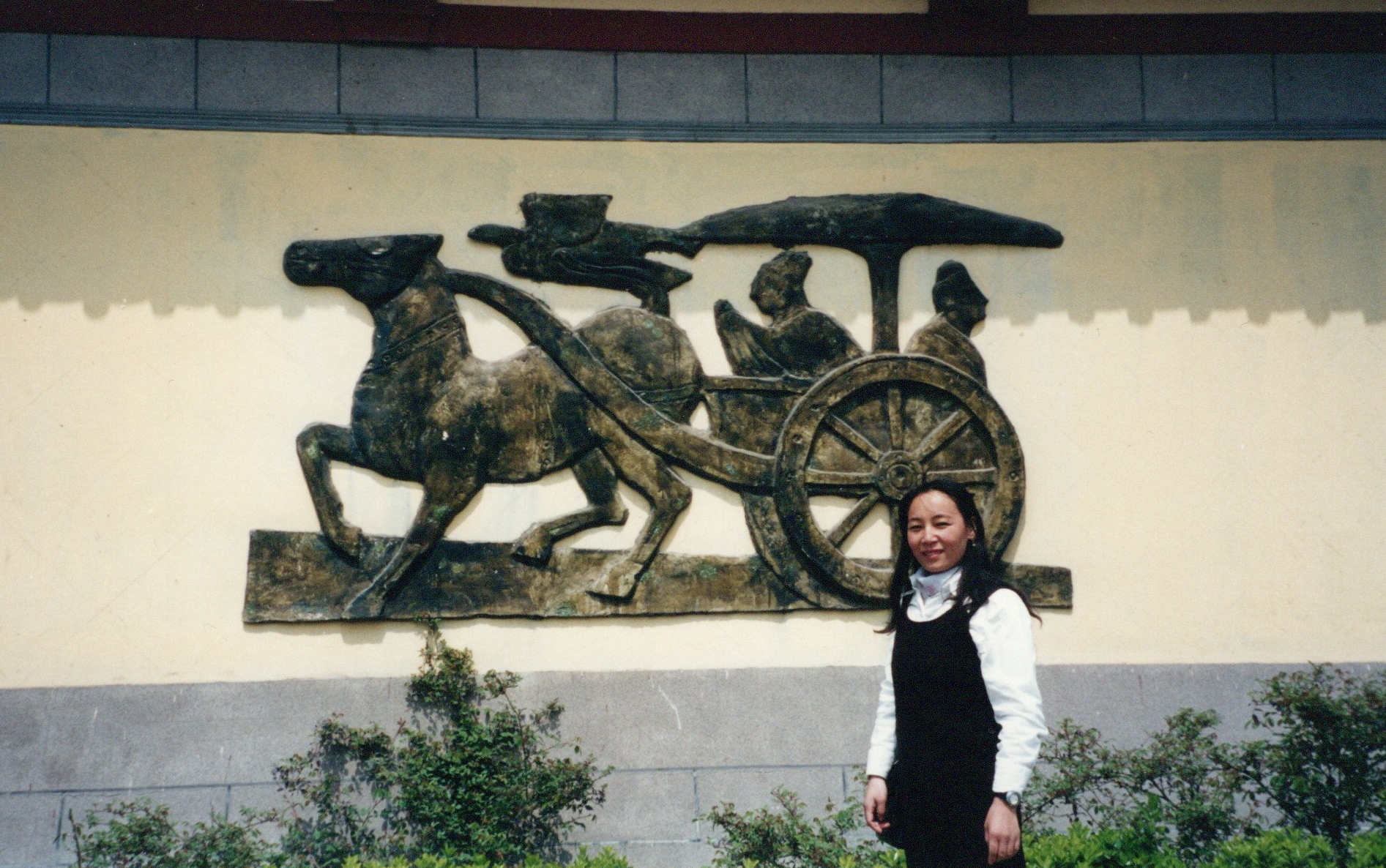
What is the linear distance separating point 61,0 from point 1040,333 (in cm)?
460

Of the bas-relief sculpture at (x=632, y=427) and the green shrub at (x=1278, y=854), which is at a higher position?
the bas-relief sculpture at (x=632, y=427)

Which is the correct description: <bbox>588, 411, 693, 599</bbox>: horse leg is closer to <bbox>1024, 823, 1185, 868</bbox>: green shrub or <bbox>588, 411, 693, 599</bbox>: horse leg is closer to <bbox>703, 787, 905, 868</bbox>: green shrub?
<bbox>703, 787, 905, 868</bbox>: green shrub

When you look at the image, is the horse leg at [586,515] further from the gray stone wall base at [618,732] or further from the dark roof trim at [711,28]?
the dark roof trim at [711,28]

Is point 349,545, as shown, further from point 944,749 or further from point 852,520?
point 944,749

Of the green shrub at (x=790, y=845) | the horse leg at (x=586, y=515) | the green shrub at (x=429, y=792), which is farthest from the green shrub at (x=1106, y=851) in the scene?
the horse leg at (x=586, y=515)

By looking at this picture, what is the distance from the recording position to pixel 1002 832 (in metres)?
2.74

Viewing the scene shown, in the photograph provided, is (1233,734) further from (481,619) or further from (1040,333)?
(481,619)

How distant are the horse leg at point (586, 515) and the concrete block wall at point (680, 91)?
1.51 meters

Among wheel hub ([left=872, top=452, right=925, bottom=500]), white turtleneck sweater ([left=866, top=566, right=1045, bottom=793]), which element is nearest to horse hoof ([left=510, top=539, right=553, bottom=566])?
wheel hub ([left=872, top=452, right=925, bottom=500])

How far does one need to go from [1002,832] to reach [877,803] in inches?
15.3

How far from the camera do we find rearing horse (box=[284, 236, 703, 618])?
5328mm

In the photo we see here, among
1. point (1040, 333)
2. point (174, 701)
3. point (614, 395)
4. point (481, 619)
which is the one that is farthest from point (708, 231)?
point (174, 701)

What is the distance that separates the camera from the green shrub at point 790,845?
444cm

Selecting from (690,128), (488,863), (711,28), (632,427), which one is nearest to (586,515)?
(632,427)
